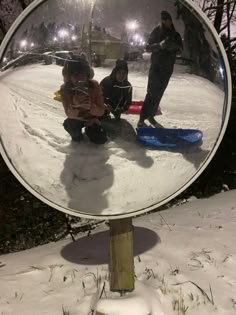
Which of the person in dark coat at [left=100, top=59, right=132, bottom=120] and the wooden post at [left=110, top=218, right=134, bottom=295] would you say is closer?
the person in dark coat at [left=100, top=59, right=132, bottom=120]

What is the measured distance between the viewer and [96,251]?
3.46 m

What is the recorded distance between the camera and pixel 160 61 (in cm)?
210

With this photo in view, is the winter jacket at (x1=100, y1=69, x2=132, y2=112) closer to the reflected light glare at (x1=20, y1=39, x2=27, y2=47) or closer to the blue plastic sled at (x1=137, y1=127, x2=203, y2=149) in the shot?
the blue plastic sled at (x1=137, y1=127, x2=203, y2=149)

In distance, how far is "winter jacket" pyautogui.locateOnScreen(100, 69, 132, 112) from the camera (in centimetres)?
205

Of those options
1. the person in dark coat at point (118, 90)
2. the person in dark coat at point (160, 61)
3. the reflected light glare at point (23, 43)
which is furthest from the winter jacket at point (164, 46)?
the reflected light glare at point (23, 43)

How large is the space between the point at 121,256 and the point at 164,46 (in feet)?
3.85

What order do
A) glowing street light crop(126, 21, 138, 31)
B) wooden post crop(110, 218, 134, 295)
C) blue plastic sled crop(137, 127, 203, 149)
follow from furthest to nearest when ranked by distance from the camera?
wooden post crop(110, 218, 134, 295) < blue plastic sled crop(137, 127, 203, 149) < glowing street light crop(126, 21, 138, 31)

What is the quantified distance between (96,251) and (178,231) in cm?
72

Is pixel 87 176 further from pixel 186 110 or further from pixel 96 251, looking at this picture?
pixel 96 251

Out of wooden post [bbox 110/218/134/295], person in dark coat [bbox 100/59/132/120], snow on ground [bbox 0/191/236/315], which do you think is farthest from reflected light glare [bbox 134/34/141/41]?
snow on ground [bbox 0/191/236/315]

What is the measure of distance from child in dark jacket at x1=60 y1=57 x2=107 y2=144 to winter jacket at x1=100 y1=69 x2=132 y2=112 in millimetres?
27

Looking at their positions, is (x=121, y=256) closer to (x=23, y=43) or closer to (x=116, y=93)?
(x=116, y=93)

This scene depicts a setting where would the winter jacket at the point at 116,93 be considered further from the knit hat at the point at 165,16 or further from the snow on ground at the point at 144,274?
the snow on ground at the point at 144,274

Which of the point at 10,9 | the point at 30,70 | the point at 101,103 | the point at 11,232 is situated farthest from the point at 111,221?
the point at 10,9
